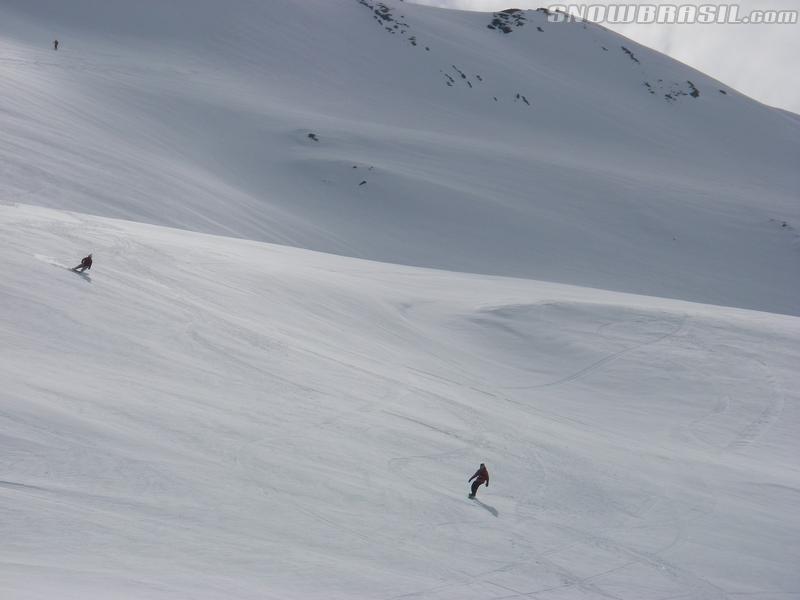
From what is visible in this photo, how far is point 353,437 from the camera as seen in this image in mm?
17172

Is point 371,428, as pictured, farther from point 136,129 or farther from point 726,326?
point 136,129

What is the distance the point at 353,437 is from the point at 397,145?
148 feet

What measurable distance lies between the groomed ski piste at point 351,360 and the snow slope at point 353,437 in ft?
0.24

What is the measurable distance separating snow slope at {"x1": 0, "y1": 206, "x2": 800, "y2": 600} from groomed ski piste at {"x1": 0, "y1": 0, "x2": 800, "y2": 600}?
7cm

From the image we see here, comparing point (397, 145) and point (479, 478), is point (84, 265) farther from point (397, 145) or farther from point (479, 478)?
point (397, 145)

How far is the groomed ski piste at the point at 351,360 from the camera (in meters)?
12.2

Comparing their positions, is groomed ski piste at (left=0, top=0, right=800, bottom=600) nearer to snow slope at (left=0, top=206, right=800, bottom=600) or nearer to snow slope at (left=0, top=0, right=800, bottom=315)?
snow slope at (left=0, top=206, right=800, bottom=600)

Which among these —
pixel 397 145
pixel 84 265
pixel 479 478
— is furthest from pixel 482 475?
pixel 397 145

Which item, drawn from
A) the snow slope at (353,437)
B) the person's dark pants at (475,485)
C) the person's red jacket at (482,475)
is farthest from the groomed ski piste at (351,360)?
the person's red jacket at (482,475)

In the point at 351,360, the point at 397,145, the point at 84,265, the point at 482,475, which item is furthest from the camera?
the point at 397,145

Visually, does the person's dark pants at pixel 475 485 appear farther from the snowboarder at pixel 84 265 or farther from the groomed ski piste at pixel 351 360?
the snowboarder at pixel 84 265

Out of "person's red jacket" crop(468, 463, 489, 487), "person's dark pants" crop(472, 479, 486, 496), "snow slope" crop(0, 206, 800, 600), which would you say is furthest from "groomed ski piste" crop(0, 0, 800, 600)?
"person's red jacket" crop(468, 463, 489, 487)

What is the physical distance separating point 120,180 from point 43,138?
326 centimetres

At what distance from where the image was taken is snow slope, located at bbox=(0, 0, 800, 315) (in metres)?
39.6
